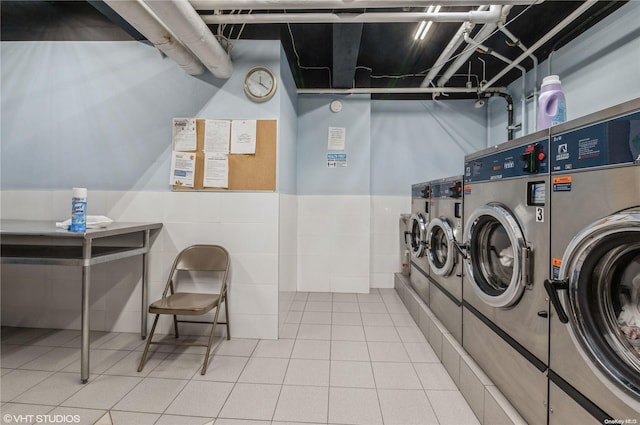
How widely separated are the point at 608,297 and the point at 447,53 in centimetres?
273

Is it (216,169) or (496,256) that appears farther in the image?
(216,169)

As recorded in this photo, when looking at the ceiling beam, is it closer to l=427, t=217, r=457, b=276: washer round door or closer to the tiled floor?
l=427, t=217, r=457, b=276: washer round door

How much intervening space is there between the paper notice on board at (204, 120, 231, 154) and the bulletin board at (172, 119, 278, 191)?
0.05 m

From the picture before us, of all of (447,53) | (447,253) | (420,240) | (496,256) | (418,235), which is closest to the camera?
(496,256)

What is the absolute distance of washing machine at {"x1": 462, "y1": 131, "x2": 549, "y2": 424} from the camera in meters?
1.22

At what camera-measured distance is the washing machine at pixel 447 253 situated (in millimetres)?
2062

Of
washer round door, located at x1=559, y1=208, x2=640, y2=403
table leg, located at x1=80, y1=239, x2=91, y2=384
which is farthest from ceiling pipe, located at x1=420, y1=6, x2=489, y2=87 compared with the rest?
table leg, located at x1=80, y1=239, x2=91, y2=384

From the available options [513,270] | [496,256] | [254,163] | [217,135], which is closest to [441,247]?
[496,256]

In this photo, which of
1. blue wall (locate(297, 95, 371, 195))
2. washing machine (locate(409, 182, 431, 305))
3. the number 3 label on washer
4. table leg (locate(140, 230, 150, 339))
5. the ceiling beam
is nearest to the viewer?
the number 3 label on washer

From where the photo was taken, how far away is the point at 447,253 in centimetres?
222

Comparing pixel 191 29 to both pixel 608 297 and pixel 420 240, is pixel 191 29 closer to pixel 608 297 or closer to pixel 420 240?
pixel 608 297

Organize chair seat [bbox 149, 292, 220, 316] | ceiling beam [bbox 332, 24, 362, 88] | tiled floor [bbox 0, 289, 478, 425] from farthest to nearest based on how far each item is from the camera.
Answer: ceiling beam [bbox 332, 24, 362, 88]
chair seat [bbox 149, 292, 220, 316]
tiled floor [bbox 0, 289, 478, 425]

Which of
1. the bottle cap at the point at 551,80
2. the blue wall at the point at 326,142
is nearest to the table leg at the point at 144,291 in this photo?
the blue wall at the point at 326,142

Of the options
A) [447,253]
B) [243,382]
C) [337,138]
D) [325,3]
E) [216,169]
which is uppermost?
[325,3]
